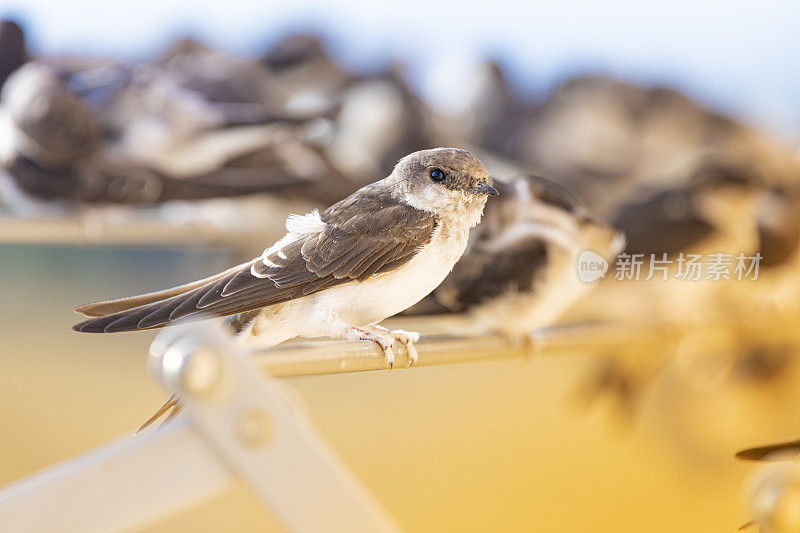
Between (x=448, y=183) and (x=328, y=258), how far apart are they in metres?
0.08

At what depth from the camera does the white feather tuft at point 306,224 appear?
20.2 inches

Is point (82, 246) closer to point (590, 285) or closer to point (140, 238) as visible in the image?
point (140, 238)

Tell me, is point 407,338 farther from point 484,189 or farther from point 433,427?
point 433,427

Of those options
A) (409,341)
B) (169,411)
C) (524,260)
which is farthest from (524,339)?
(169,411)

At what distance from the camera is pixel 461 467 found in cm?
84

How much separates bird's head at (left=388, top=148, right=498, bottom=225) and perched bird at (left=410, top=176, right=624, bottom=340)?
0.21 metres

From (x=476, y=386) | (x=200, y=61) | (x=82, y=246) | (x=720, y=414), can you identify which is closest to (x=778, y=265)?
(x=720, y=414)

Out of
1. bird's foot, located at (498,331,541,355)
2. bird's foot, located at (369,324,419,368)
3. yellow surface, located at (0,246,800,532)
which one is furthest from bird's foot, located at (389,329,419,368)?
bird's foot, located at (498,331,541,355)

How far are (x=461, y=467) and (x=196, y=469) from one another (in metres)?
0.50

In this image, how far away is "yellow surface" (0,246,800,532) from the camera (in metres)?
0.59

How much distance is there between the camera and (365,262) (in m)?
0.51

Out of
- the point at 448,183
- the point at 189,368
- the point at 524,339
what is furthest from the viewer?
the point at 524,339
